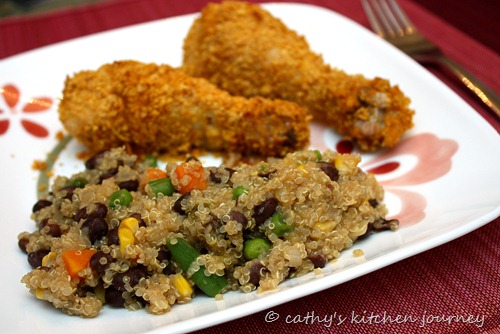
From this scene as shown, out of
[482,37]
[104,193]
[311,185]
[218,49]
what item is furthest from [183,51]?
[482,37]

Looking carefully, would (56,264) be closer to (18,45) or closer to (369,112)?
(369,112)

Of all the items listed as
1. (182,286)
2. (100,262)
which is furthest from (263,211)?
(100,262)

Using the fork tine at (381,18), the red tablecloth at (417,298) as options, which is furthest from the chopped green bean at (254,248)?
the fork tine at (381,18)

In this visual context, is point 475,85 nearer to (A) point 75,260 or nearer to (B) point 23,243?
(A) point 75,260

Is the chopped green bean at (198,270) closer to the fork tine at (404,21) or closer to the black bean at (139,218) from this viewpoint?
the black bean at (139,218)

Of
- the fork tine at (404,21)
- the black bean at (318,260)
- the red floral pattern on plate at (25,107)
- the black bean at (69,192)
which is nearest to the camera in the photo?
the black bean at (318,260)

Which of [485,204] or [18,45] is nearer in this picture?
[485,204]
